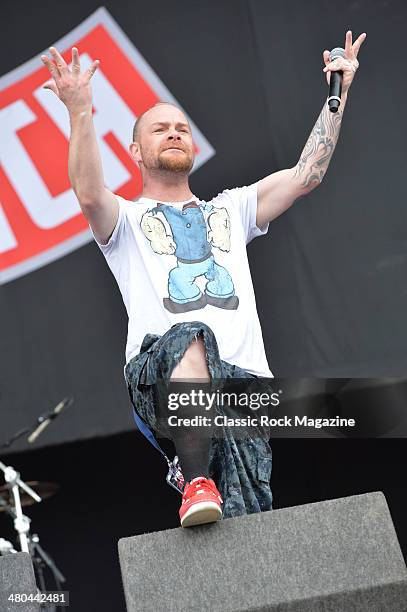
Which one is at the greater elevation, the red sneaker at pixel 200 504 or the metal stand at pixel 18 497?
the metal stand at pixel 18 497

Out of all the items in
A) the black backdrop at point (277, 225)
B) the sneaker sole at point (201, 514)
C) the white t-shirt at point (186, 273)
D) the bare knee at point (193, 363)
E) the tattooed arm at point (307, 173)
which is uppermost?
the black backdrop at point (277, 225)

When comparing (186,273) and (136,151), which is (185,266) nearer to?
(186,273)

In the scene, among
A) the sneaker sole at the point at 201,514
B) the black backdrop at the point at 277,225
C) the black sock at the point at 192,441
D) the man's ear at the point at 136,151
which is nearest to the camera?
the sneaker sole at the point at 201,514

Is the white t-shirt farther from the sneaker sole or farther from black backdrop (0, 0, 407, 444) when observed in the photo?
black backdrop (0, 0, 407, 444)

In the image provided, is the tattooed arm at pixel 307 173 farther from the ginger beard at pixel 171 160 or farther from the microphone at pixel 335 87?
the ginger beard at pixel 171 160

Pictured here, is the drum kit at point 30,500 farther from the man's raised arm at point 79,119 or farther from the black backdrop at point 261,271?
the man's raised arm at point 79,119

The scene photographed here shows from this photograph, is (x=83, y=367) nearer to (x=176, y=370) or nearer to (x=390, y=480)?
(x=390, y=480)

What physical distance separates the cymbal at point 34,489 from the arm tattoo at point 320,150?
7.06 feet

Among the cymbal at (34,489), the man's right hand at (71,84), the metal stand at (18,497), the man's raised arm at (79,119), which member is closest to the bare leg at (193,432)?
the man's raised arm at (79,119)

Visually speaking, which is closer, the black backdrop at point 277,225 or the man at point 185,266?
the man at point 185,266

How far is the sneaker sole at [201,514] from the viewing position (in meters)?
2.04

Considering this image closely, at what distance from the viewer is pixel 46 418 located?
4059 millimetres

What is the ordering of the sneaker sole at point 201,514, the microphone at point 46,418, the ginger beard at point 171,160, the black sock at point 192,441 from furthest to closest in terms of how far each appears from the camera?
the microphone at point 46,418, the ginger beard at point 171,160, the black sock at point 192,441, the sneaker sole at point 201,514

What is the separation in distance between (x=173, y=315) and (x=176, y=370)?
219mm
